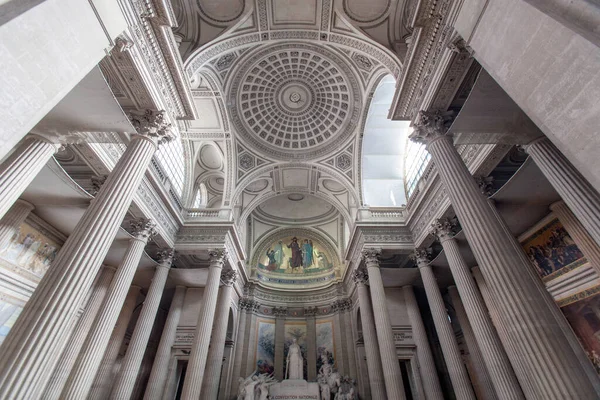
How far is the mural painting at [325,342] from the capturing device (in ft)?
53.7

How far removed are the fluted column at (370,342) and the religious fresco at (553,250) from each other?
659 cm

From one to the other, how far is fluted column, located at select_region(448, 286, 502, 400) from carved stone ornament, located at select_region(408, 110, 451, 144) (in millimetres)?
8885

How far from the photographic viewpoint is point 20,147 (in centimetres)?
540

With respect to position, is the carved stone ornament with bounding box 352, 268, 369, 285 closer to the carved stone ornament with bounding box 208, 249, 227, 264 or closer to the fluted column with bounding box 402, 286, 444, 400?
the fluted column with bounding box 402, 286, 444, 400

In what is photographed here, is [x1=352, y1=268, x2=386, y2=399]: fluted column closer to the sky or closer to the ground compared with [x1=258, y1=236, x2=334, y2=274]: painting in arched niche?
closer to the ground

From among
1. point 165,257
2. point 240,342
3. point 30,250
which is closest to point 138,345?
point 165,257

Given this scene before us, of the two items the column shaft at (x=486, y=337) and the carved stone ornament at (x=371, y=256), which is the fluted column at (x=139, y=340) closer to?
the carved stone ornament at (x=371, y=256)

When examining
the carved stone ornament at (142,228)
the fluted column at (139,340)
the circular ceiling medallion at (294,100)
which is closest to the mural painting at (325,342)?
the fluted column at (139,340)

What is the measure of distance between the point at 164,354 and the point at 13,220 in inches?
274

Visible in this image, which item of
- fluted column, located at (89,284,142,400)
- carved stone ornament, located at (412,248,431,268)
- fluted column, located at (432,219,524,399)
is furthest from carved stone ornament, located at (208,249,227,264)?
fluted column, located at (432,219,524,399)

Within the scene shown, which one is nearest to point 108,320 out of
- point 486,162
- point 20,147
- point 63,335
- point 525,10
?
point 63,335

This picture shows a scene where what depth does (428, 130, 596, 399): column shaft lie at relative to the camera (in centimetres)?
377

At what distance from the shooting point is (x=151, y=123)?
21.6 ft

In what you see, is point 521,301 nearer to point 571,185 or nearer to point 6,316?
point 571,185
